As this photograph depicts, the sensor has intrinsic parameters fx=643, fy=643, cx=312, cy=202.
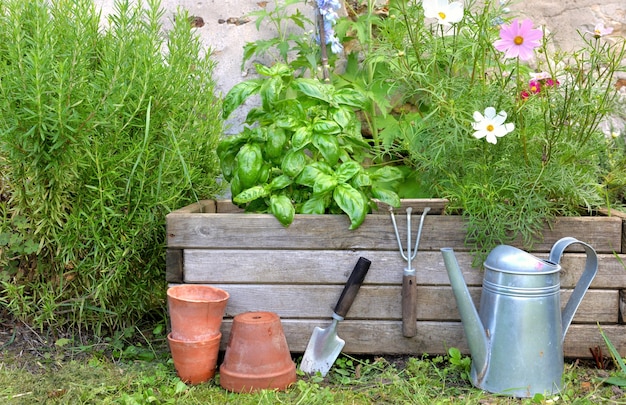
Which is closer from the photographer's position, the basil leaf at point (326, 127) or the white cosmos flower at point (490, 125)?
the white cosmos flower at point (490, 125)

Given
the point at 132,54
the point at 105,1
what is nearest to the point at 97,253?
the point at 132,54

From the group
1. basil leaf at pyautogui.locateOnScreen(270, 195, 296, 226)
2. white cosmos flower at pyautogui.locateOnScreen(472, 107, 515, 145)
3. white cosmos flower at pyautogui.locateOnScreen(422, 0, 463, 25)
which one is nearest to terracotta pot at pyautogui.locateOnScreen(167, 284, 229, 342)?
basil leaf at pyautogui.locateOnScreen(270, 195, 296, 226)

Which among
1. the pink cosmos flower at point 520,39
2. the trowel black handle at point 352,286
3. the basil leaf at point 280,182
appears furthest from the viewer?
the basil leaf at point 280,182

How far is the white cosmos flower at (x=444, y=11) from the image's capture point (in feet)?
5.89

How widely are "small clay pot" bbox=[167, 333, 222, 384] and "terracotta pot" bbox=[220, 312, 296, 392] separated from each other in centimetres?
6

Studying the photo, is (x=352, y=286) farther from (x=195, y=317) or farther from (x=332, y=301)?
(x=195, y=317)

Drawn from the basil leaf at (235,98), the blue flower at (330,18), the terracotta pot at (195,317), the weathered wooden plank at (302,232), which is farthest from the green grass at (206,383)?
the blue flower at (330,18)

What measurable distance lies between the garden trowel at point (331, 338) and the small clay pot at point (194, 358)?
28 cm

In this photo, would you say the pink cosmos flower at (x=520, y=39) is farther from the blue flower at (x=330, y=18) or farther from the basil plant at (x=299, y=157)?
the blue flower at (x=330, y=18)

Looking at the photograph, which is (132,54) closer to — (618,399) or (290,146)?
(290,146)

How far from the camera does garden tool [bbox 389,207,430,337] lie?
6.23 feet

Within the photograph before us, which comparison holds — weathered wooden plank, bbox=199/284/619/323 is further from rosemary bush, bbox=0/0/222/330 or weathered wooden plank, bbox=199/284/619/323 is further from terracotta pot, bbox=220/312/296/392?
rosemary bush, bbox=0/0/222/330

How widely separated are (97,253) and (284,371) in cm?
69

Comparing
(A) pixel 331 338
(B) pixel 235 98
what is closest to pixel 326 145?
(B) pixel 235 98
